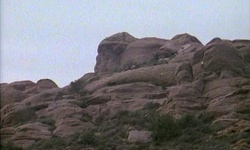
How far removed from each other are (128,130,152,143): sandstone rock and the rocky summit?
0.04 meters

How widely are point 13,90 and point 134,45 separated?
10766 mm

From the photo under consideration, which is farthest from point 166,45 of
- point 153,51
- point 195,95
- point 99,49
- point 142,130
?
point 142,130

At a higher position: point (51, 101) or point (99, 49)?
point (99, 49)

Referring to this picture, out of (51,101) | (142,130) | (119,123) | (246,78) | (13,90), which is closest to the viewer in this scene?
(142,130)

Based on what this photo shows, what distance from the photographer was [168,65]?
35156mm

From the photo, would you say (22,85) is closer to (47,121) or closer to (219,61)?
(47,121)

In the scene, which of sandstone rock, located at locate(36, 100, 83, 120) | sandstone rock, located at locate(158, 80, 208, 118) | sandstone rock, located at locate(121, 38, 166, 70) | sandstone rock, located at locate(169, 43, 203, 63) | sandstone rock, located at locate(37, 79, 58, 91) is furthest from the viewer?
sandstone rock, located at locate(121, 38, 166, 70)

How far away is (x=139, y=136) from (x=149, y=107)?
5.27 m

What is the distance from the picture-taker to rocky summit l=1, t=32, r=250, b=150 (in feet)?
74.5

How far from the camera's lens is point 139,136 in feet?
76.5

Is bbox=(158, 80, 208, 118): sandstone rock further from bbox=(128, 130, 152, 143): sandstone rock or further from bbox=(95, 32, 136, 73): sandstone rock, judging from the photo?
bbox=(95, 32, 136, 73): sandstone rock

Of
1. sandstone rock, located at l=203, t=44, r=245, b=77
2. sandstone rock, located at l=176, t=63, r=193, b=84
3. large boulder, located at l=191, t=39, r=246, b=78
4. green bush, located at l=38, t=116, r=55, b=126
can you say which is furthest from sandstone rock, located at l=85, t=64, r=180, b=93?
green bush, located at l=38, t=116, r=55, b=126

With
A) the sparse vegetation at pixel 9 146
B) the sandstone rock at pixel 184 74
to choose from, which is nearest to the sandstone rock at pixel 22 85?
the sandstone rock at pixel 184 74

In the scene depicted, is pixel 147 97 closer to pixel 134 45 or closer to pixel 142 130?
pixel 142 130
